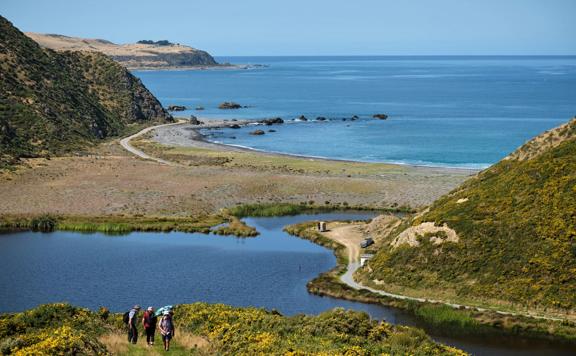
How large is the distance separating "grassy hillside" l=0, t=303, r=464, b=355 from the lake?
10.4m

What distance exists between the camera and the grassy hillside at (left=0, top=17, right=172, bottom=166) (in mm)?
132750

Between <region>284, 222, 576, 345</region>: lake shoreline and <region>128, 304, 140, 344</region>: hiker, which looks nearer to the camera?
<region>128, 304, 140, 344</region>: hiker

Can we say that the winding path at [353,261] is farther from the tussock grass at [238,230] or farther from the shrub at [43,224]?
the shrub at [43,224]

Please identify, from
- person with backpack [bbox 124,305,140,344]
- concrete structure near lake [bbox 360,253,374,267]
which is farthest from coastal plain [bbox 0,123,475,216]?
person with backpack [bbox 124,305,140,344]

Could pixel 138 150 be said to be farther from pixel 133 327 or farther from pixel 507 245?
pixel 133 327

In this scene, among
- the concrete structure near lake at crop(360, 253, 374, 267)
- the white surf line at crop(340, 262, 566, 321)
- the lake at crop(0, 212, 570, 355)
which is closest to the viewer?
the white surf line at crop(340, 262, 566, 321)

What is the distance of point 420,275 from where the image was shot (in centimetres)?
5834

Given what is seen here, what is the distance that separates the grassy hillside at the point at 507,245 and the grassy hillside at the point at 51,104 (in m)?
75.1

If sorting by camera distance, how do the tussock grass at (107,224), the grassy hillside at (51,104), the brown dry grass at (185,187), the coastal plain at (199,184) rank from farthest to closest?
1. the grassy hillside at (51,104)
2. the coastal plain at (199,184)
3. the brown dry grass at (185,187)
4. the tussock grass at (107,224)

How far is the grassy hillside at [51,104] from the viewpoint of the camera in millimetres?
132750

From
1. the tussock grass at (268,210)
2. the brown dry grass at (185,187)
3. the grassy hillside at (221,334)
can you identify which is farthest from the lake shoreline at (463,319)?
the brown dry grass at (185,187)

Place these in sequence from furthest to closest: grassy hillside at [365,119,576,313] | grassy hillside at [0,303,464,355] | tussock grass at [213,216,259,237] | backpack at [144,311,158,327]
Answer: tussock grass at [213,216,259,237], grassy hillside at [365,119,576,313], backpack at [144,311,158,327], grassy hillside at [0,303,464,355]

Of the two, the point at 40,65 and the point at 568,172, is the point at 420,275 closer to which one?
the point at 568,172

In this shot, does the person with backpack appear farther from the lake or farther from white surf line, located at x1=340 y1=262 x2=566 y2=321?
white surf line, located at x1=340 y1=262 x2=566 y2=321
